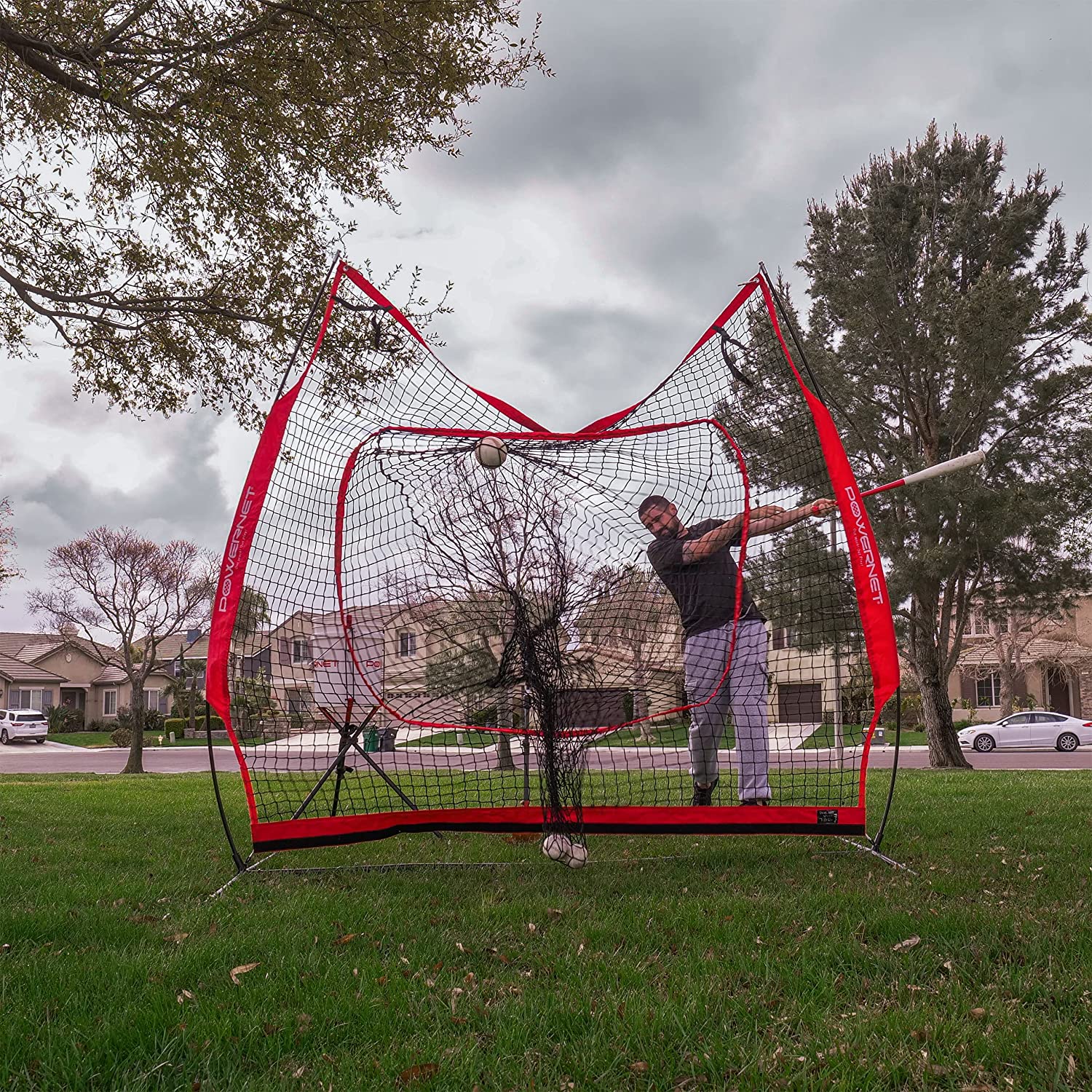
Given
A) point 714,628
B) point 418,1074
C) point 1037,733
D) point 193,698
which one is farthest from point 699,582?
point 1037,733

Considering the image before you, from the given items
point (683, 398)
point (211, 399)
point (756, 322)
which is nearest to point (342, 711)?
point (683, 398)

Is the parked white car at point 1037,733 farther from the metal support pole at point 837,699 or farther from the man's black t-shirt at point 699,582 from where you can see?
the man's black t-shirt at point 699,582

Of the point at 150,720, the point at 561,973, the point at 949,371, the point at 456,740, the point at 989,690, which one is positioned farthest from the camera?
the point at 150,720

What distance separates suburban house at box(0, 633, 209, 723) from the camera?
176ft

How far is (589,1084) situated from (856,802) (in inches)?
116

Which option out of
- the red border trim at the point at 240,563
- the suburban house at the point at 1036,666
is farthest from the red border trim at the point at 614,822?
the suburban house at the point at 1036,666

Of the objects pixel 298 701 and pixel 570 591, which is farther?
pixel 298 701

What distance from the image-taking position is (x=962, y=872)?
4176 millimetres

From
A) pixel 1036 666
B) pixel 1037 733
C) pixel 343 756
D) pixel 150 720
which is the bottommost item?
pixel 1037 733

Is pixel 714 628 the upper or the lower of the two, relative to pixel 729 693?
upper

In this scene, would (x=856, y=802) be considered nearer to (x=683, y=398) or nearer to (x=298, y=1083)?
(x=683, y=398)

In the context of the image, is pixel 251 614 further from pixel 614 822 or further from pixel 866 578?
pixel 866 578

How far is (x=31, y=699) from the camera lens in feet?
177

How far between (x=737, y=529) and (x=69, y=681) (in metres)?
60.0
